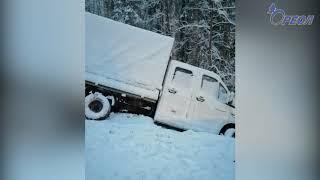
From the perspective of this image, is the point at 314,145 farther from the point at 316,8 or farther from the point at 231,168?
the point at 316,8

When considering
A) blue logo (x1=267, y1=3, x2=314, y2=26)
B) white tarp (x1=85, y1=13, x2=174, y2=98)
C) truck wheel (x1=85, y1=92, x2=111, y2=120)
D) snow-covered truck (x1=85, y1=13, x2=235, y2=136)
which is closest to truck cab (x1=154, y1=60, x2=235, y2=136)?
snow-covered truck (x1=85, y1=13, x2=235, y2=136)

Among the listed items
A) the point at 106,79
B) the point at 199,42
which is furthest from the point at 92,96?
the point at 199,42

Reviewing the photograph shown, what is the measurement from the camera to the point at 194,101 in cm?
303


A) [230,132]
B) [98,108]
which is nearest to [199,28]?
[230,132]

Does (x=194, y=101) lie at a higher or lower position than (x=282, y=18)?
lower

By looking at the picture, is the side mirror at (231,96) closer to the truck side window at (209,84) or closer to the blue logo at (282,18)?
the truck side window at (209,84)

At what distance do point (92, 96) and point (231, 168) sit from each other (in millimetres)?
1193

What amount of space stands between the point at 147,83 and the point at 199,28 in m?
0.58

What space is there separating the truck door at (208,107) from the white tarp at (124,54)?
327mm

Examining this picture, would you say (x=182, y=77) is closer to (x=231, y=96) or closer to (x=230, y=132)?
(x=231, y=96)

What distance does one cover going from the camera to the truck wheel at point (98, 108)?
9.77 feet

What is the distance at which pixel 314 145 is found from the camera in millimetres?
3010

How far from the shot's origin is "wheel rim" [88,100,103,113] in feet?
9.78

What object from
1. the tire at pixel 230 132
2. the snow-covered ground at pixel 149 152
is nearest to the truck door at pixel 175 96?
the snow-covered ground at pixel 149 152
